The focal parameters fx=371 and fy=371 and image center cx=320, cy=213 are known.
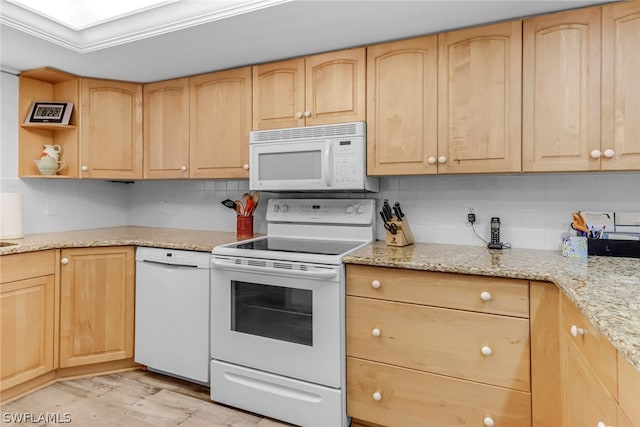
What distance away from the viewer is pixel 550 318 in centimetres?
→ 149

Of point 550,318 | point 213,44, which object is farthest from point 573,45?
point 213,44

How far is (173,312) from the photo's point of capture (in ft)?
7.63

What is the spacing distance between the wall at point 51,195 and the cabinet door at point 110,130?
0.39 metres

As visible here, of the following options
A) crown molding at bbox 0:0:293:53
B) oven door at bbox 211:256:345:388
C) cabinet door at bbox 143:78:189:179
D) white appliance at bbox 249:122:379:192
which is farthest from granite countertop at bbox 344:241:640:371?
cabinet door at bbox 143:78:189:179

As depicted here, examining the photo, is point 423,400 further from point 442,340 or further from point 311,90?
point 311,90

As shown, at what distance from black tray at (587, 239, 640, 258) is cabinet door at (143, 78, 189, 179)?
8.43 ft

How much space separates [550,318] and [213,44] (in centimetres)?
221

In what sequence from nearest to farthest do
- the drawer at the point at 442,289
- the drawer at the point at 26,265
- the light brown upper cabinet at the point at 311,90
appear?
the drawer at the point at 442,289, the drawer at the point at 26,265, the light brown upper cabinet at the point at 311,90

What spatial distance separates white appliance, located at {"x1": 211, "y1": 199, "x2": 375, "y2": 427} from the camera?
73.2 inches

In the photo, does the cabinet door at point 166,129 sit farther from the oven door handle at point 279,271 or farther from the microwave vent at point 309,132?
the oven door handle at point 279,271

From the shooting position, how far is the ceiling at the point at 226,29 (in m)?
1.78

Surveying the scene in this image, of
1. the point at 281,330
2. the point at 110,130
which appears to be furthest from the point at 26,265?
the point at 281,330

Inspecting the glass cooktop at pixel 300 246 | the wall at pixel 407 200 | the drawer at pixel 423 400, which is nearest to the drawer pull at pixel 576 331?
the drawer at pixel 423 400

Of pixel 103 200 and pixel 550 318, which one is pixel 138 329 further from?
pixel 550 318
